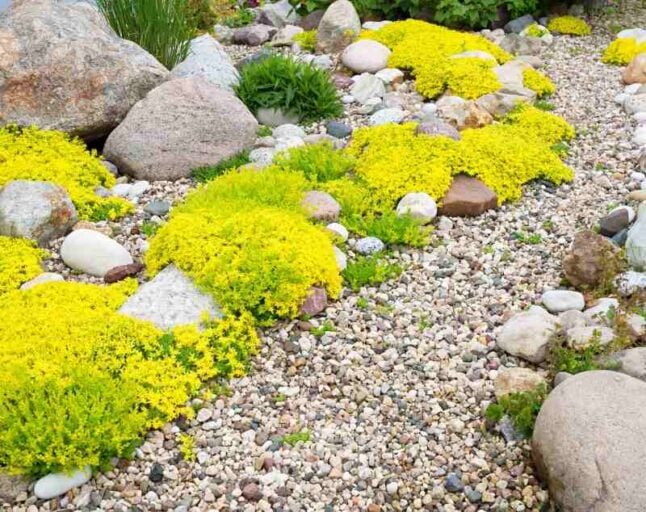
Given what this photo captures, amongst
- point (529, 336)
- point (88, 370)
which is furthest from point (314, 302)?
point (88, 370)

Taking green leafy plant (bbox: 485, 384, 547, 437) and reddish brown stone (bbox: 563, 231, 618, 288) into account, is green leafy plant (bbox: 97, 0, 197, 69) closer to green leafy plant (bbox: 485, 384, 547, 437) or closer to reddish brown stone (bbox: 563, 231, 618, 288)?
reddish brown stone (bbox: 563, 231, 618, 288)

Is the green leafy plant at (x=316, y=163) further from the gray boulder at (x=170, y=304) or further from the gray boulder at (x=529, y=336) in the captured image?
the gray boulder at (x=529, y=336)

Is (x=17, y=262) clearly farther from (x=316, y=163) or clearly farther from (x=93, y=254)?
(x=316, y=163)

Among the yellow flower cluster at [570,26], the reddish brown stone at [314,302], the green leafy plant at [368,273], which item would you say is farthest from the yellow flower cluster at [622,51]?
the reddish brown stone at [314,302]

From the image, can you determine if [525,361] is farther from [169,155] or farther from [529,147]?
[169,155]

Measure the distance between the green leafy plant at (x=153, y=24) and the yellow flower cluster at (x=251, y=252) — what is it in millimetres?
3191

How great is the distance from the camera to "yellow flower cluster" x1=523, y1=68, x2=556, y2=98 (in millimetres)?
8172

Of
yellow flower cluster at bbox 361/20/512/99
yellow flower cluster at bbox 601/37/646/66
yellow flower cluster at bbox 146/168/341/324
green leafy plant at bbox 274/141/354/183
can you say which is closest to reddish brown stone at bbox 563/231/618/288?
yellow flower cluster at bbox 146/168/341/324

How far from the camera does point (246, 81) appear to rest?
25.5 feet

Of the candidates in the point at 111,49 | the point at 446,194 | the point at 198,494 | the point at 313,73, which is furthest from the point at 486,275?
the point at 111,49

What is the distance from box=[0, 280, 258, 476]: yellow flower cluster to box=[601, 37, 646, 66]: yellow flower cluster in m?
6.16

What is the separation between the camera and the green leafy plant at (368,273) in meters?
5.45

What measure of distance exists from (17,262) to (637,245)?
4.25 metres

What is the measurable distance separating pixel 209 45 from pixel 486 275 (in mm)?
4417
